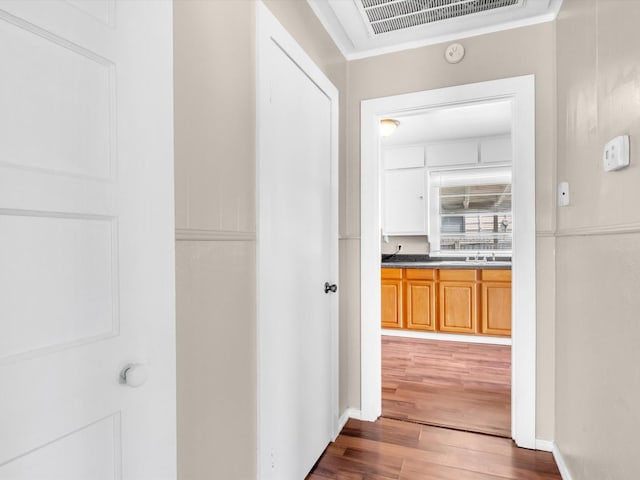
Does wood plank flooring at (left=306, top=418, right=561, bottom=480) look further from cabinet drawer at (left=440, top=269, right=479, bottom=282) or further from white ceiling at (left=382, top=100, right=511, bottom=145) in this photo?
white ceiling at (left=382, top=100, right=511, bottom=145)

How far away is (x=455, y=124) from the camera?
402cm

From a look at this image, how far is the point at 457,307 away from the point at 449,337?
0.39 meters

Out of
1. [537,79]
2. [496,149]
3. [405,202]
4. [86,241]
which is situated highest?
[496,149]

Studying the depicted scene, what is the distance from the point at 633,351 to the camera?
1114 millimetres

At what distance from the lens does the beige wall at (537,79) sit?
2.08 meters

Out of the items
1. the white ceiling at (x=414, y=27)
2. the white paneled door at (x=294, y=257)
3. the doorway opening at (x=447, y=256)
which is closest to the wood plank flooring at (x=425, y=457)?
the white paneled door at (x=294, y=257)

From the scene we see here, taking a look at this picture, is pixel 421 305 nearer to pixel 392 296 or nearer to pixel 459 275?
pixel 392 296

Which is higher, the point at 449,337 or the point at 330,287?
the point at 330,287

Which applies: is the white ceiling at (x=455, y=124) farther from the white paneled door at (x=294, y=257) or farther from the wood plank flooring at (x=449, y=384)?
the wood plank flooring at (x=449, y=384)

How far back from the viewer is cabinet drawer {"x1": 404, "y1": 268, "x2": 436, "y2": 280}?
433 cm

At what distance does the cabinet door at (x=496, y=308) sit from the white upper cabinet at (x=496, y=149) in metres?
1.53

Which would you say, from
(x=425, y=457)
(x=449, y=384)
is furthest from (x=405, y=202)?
(x=425, y=457)

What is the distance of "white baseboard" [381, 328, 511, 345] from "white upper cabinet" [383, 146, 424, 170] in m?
2.17

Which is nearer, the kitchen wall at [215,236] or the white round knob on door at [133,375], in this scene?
the white round knob on door at [133,375]
